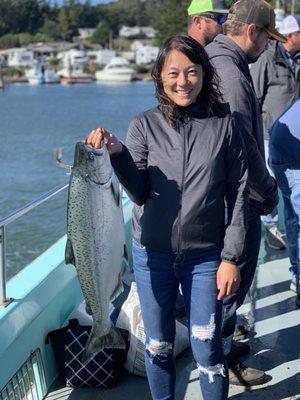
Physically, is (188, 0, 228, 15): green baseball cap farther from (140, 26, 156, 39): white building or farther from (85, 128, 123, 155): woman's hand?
(140, 26, 156, 39): white building

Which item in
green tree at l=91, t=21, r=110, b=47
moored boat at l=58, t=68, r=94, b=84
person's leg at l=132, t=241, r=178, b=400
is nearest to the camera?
person's leg at l=132, t=241, r=178, b=400

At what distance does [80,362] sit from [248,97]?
1.74 meters

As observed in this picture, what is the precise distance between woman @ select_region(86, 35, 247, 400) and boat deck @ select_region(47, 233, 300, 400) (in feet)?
2.47

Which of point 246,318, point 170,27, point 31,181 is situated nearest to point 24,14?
point 170,27

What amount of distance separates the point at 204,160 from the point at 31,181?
555 inches

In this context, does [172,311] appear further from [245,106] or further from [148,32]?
[148,32]

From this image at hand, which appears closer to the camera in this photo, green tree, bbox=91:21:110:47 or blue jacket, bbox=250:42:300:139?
blue jacket, bbox=250:42:300:139

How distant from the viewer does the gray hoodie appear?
2857 millimetres

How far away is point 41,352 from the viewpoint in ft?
11.2

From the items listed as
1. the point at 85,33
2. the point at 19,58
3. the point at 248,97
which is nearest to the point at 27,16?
the point at 85,33

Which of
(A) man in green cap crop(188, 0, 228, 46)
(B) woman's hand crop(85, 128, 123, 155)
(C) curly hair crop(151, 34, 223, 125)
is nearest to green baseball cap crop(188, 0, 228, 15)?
(A) man in green cap crop(188, 0, 228, 46)

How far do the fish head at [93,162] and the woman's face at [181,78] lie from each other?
43 centimetres

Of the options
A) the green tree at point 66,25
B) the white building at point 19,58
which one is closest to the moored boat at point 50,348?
the white building at point 19,58

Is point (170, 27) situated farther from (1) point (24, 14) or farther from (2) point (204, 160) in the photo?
(2) point (204, 160)
